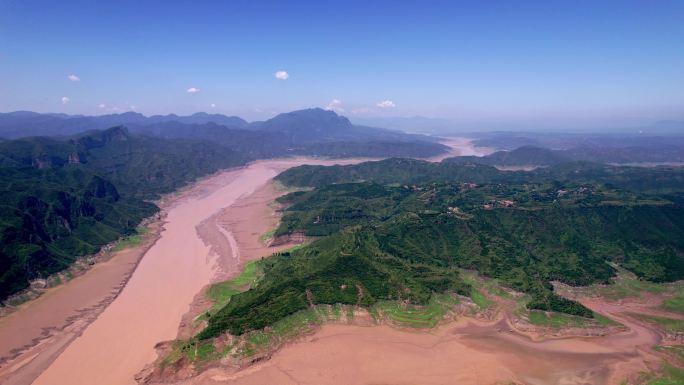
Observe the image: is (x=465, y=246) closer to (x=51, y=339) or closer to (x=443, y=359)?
(x=443, y=359)

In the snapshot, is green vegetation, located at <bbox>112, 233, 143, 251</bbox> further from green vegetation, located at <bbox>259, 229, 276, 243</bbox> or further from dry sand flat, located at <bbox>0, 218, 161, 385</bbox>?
green vegetation, located at <bbox>259, 229, 276, 243</bbox>

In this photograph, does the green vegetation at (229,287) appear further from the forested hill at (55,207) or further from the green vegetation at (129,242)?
the green vegetation at (129,242)

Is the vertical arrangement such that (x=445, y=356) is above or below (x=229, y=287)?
below

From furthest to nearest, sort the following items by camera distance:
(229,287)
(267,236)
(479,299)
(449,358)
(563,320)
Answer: (267,236) → (229,287) → (479,299) → (563,320) → (449,358)

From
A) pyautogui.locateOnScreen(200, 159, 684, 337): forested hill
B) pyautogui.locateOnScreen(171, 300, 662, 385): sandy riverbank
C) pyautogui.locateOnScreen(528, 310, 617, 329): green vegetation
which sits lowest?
pyautogui.locateOnScreen(171, 300, 662, 385): sandy riverbank

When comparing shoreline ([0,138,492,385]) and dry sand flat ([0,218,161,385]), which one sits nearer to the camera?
shoreline ([0,138,492,385])

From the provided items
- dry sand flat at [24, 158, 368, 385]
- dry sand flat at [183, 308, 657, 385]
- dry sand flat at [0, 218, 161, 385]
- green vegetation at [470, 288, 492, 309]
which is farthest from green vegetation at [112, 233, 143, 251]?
green vegetation at [470, 288, 492, 309]

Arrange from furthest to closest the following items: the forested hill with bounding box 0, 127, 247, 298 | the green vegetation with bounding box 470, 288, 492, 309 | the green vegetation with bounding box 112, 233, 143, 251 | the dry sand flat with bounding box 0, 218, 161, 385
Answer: the green vegetation with bounding box 112, 233, 143, 251 < the forested hill with bounding box 0, 127, 247, 298 < the green vegetation with bounding box 470, 288, 492, 309 < the dry sand flat with bounding box 0, 218, 161, 385

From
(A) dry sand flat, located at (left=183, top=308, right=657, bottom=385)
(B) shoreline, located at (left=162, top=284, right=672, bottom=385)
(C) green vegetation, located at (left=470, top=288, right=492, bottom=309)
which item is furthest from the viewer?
(C) green vegetation, located at (left=470, top=288, right=492, bottom=309)

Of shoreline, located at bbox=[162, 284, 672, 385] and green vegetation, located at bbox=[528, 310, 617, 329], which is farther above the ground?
green vegetation, located at bbox=[528, 310, 617, 329]

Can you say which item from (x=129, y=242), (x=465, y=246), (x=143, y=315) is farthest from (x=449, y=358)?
(x=129, y=242)

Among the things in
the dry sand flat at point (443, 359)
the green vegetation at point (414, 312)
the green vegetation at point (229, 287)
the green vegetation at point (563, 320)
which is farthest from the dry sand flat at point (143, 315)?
the green vegetation at point (563, 320)
